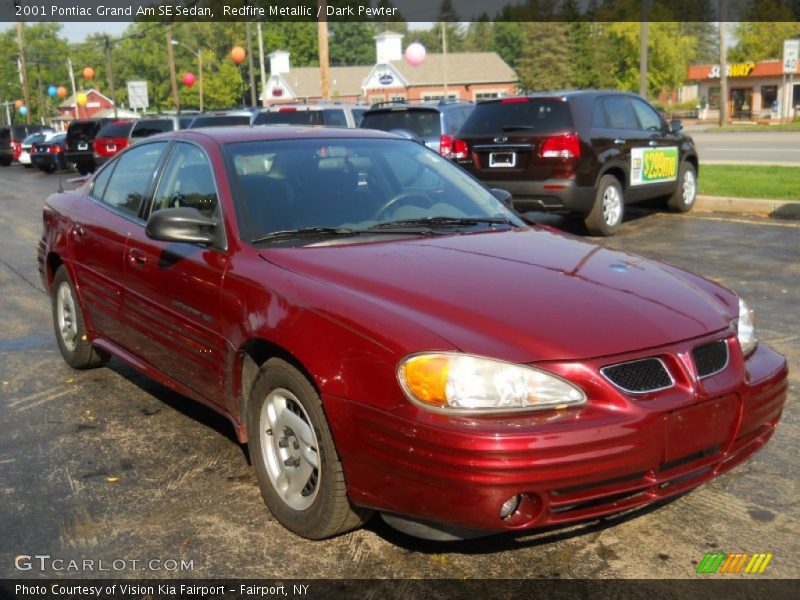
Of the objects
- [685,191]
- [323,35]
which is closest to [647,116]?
[685,191]

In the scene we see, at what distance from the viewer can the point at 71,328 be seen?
19.3ft

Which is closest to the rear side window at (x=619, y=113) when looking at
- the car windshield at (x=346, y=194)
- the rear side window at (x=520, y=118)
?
the rear side window at (x=520, y=118)

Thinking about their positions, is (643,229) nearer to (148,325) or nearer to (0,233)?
(148,325)

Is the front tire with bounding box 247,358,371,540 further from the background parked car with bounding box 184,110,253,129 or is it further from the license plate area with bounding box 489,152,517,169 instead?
the background parked car with bounding box 184,110,253,129

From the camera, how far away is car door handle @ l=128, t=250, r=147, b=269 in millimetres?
4578

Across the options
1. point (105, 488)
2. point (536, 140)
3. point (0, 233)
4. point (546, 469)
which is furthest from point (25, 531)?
point (0, 233)

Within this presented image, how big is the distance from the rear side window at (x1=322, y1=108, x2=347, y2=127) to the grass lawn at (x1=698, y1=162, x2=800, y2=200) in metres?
6.96

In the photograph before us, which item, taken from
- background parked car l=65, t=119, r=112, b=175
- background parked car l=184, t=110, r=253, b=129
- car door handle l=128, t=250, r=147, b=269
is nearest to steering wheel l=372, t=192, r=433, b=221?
car door handle l=128, t=250, r=147, b=269

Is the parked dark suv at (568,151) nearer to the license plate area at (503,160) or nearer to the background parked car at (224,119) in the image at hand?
the license plate area at (503,160)

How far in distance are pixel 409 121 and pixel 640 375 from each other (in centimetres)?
1205

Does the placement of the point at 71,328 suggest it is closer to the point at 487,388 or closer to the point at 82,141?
the point at 487,388

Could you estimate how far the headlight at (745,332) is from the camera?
11.5ft

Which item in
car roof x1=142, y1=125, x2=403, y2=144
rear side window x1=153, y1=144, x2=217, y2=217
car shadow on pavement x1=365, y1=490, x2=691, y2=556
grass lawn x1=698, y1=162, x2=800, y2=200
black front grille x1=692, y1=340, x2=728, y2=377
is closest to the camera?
black front grille x1=692, y1=340, x2=728, y2=377

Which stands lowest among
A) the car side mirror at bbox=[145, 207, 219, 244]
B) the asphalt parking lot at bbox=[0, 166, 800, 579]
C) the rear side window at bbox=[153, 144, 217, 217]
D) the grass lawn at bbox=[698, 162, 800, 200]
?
the asphalt parking lot at bbox=[0, 166, 800, 579]
